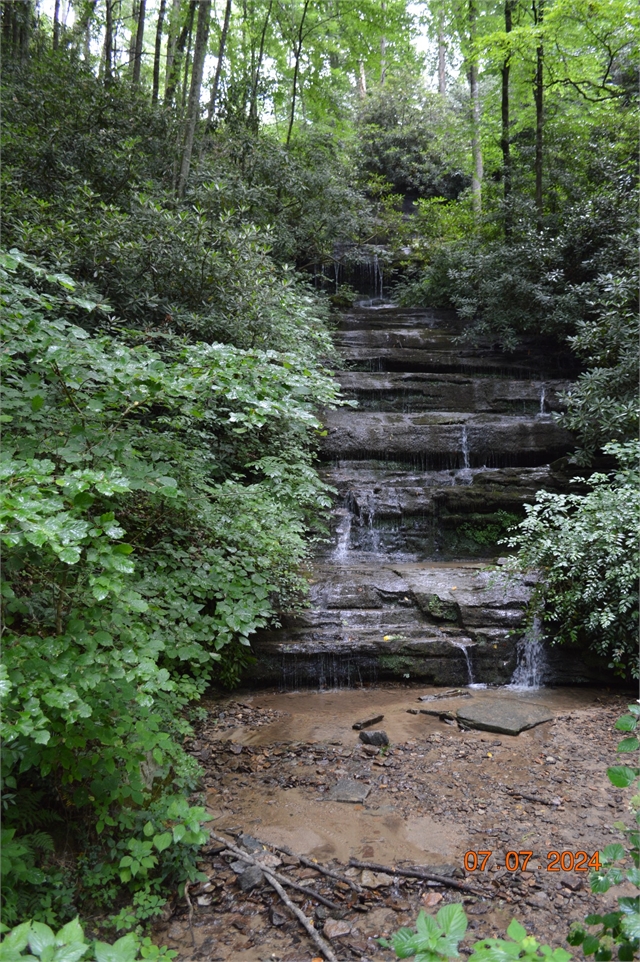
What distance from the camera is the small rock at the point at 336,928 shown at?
2.43 metres

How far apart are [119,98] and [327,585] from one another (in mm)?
7999

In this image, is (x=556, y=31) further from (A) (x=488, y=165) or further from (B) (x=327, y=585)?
(B) (x=327, y=585)

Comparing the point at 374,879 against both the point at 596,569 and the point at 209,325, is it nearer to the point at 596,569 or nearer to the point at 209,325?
the point at 596,569

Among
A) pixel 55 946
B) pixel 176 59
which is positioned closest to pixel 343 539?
pixel 55 946

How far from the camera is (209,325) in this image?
660 centimetres

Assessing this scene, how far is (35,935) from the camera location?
1.39 m

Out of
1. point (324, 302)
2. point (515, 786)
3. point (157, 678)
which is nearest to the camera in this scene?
point (157, 678)

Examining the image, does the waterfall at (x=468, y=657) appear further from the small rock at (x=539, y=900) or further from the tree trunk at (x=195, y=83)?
the tree trunk at (x=195, y=83)

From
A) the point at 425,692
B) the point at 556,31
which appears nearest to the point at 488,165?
the point at 556,31

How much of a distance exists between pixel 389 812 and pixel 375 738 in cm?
79

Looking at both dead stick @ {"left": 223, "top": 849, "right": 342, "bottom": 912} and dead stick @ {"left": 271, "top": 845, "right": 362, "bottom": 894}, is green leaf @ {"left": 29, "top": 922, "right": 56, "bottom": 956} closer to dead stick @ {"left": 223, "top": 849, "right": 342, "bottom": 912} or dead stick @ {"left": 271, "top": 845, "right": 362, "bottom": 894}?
dead stick @ {"left": 223, "top": 849, "right": 342, "bottom": 912}

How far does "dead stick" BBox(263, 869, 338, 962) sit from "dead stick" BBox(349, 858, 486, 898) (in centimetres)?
42

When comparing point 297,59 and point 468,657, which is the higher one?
point 297,59

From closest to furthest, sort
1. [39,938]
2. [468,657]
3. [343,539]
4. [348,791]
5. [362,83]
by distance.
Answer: [39,938] < [348,791] < [468,657] < [343,539] < [362,83]
